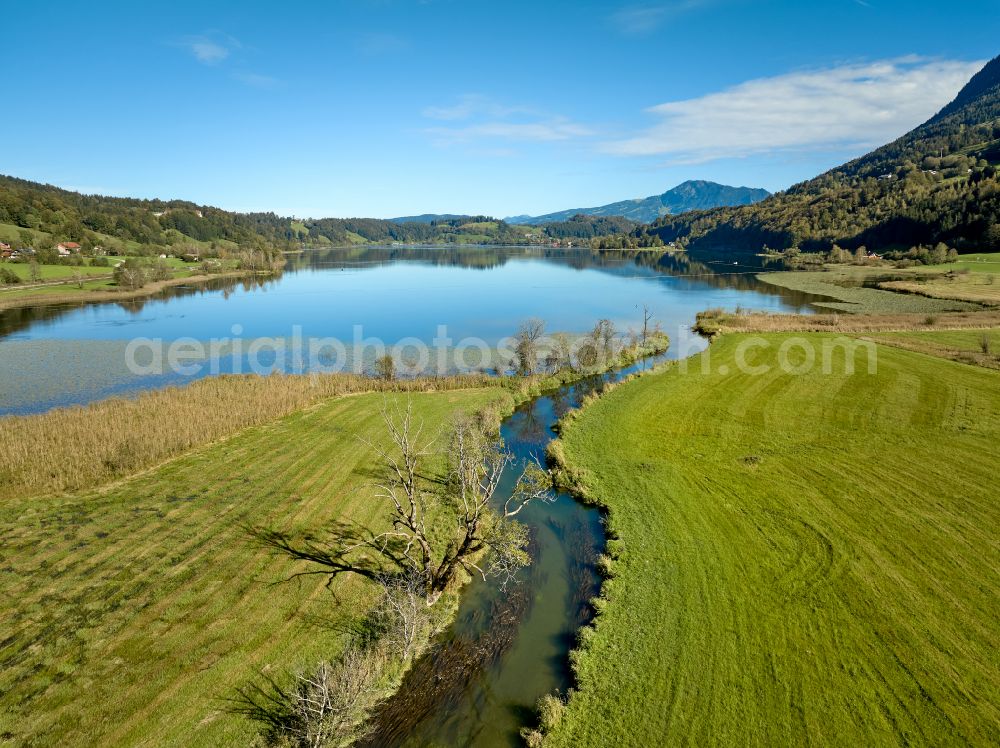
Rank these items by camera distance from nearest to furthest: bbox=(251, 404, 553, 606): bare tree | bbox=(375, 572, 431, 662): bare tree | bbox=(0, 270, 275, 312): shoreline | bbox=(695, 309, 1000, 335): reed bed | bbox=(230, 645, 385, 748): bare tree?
bbox=(230, 645, 385, 748): bare tree, bbox=(375, 572, 431, 662): bare tree, bbox=(251, 404, 553, 606): bare tree, bbox=(695, 309, 1000, 335): reed bed, bbox=(0, 270, 275, 312): shoreline

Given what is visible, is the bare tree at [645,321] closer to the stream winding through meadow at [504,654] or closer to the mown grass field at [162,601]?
the stream winding through meadow at [504,654]

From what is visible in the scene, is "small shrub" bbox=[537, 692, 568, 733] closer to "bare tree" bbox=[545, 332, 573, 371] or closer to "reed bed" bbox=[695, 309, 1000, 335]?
"bare tree" bbox=[545, 332, 573, 371]

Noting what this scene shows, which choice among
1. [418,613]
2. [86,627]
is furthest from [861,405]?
[86,627]

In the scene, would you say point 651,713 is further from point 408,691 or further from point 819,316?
point 819,316

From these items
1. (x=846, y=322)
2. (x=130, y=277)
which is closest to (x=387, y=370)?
(x=846, y=322)

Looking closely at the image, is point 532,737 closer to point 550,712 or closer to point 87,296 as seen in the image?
point 550,712

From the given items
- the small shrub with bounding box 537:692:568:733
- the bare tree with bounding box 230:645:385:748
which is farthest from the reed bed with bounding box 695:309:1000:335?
the bare tree with bounding box 230:645:385:748

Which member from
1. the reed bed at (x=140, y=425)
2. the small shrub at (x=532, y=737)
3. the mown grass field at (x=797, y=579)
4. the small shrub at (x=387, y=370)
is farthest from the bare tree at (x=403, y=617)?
the small shrub at (x=387, y=370)
